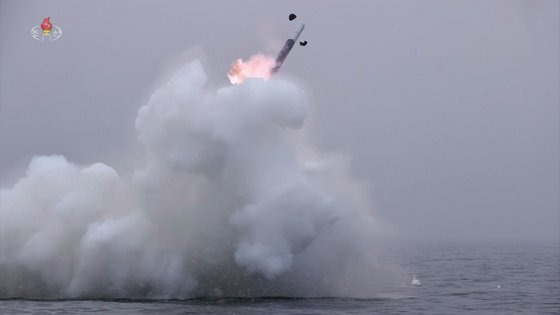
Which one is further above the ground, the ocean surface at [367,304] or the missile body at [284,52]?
the missile body at [284,52]

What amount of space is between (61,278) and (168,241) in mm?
9108

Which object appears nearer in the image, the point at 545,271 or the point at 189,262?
the point at 189,262

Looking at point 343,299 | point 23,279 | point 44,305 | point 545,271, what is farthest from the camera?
point 545,271

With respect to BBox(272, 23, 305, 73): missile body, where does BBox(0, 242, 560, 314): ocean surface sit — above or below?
below

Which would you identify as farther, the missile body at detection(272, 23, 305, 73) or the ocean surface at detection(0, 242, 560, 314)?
the missile body at detection(272, 23, 305, 73)

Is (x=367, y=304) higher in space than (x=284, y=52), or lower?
lower

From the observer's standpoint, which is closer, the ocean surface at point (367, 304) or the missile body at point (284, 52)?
the ocean surface at point (367, 304)

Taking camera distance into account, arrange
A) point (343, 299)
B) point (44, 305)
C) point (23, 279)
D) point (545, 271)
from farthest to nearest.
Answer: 1. point (545, 271)
2. point (23, 279)
3. point (343, 299)
4. point (44, 305)

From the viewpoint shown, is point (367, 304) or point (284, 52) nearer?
point (367, 304)

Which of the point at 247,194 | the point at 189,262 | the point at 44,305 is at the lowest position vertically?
the point at 44,305

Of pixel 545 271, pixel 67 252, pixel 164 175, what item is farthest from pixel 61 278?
pixel 545 271

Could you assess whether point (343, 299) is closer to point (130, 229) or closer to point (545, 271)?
point (130, 229)

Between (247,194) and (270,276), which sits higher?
(247,194)

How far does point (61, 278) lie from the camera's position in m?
67.7
